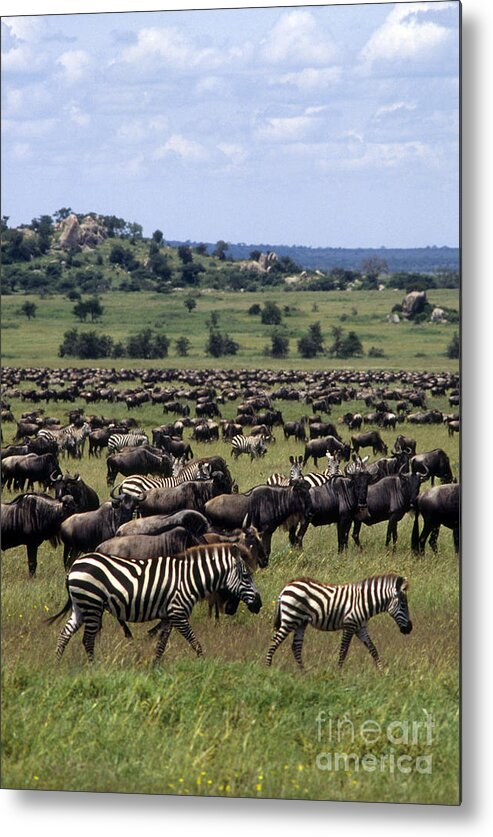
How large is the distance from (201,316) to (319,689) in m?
3.61

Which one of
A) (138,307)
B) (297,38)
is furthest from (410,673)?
(297,38)

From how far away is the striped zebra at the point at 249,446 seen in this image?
48.2ft

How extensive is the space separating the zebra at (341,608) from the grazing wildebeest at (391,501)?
0.88 m

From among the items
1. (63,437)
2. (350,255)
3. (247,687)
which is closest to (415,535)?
(247,687)

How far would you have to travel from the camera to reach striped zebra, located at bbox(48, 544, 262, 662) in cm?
1271

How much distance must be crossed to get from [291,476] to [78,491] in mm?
2182

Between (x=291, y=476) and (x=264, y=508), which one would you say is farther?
(x=291, y=476)

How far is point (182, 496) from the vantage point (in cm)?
1398

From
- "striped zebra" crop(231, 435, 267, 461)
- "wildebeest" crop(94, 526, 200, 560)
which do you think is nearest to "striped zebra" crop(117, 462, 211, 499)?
"striped zebra" crop(231, 435, 267, 461)

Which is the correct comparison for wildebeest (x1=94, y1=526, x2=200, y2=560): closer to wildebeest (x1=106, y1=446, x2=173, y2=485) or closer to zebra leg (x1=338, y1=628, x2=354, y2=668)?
wildebeest (x1=106, y1=446, x2=173, y2=485)

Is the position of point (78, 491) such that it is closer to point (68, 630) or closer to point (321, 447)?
point (68, 630)

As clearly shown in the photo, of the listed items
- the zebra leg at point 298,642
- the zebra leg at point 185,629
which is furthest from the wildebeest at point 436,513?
the zebra leg at point 185,629

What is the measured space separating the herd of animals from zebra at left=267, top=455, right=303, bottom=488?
0.03 meters

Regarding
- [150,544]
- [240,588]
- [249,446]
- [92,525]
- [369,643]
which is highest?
[249,446]
